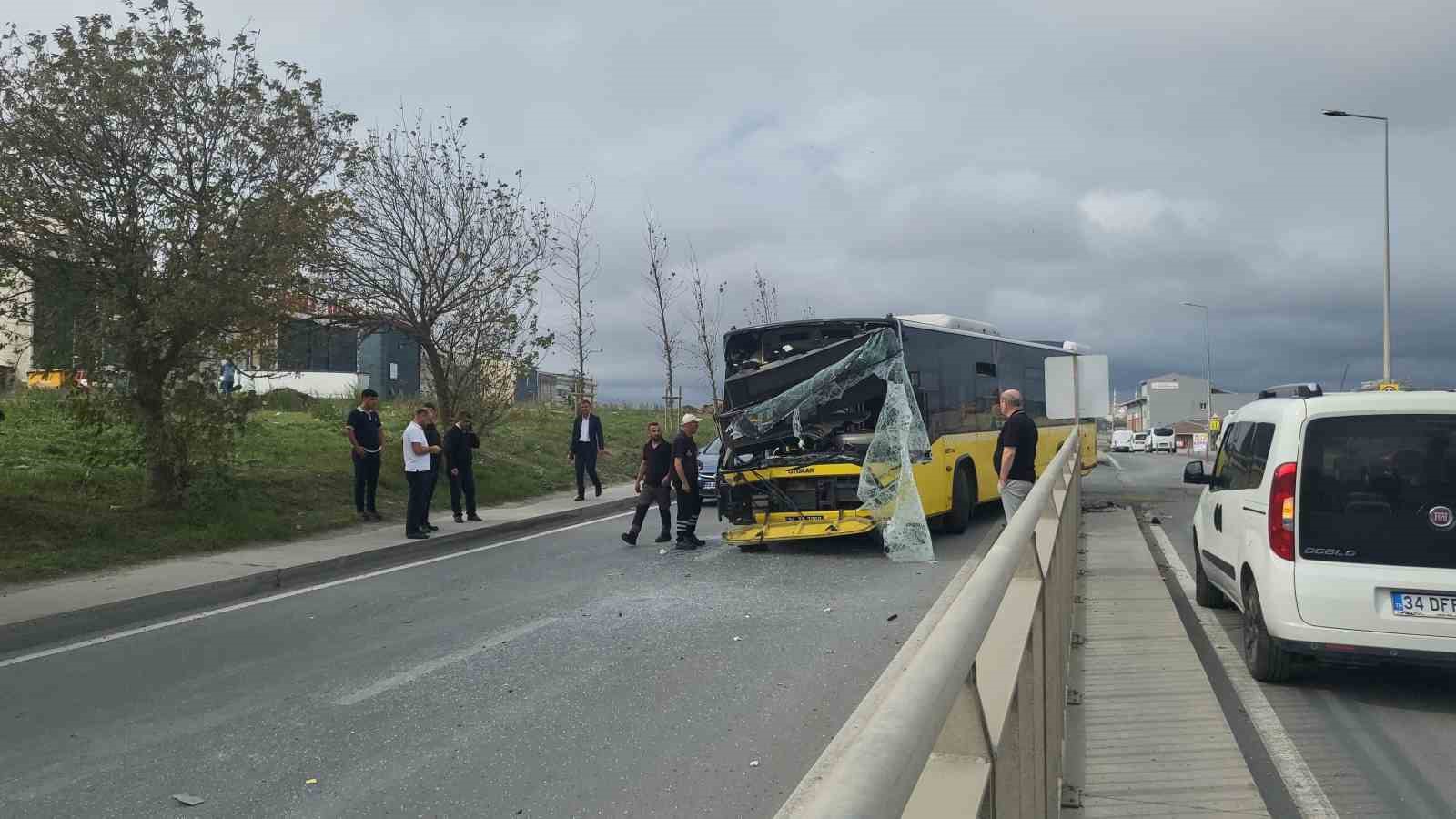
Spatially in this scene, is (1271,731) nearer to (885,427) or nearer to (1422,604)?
(1422,604)

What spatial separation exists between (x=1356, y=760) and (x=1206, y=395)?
60.1 m

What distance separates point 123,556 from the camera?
11.9 meters

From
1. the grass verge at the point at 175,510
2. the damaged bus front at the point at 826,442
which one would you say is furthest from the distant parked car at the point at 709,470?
the damaged bus front at the point at 826,442

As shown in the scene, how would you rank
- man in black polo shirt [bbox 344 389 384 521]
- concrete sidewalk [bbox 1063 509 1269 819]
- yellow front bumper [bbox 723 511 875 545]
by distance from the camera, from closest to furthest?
concrete sidewalk [bbox 1063 509 1269 819]
yellow front bumper [bbox 723 511 875 545]
man in black polo shirt [bbox 344 389 384 521]

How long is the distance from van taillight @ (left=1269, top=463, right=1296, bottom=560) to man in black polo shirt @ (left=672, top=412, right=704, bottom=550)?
8204 mm

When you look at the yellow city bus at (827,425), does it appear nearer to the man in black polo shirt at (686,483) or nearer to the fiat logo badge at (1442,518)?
the man in black polo shirt at (686,483)

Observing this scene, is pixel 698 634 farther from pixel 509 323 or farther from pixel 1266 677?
pixel 509 323

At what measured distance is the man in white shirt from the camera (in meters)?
14.2

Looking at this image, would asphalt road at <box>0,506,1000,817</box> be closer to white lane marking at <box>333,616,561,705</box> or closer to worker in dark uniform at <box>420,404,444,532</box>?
white lane marking at <box>333,616,561,705</box>

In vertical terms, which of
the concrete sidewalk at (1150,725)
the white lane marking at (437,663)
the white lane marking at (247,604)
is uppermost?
the concrete sidewalk at (1150,725)

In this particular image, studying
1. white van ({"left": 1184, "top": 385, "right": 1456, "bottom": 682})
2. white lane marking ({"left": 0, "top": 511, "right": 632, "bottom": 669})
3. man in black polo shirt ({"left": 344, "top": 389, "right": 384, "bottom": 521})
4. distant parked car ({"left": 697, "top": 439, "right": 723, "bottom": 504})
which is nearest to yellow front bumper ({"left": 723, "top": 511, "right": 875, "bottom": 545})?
white lane marking ({"left": 0, "top": 511, "right": 632, "bottom": 669})

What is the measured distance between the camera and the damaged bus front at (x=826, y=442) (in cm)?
1300

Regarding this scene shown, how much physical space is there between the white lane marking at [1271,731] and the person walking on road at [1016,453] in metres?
2.69

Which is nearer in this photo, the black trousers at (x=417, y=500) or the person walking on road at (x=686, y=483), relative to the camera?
the person walking on road at (x=686, y=483)
